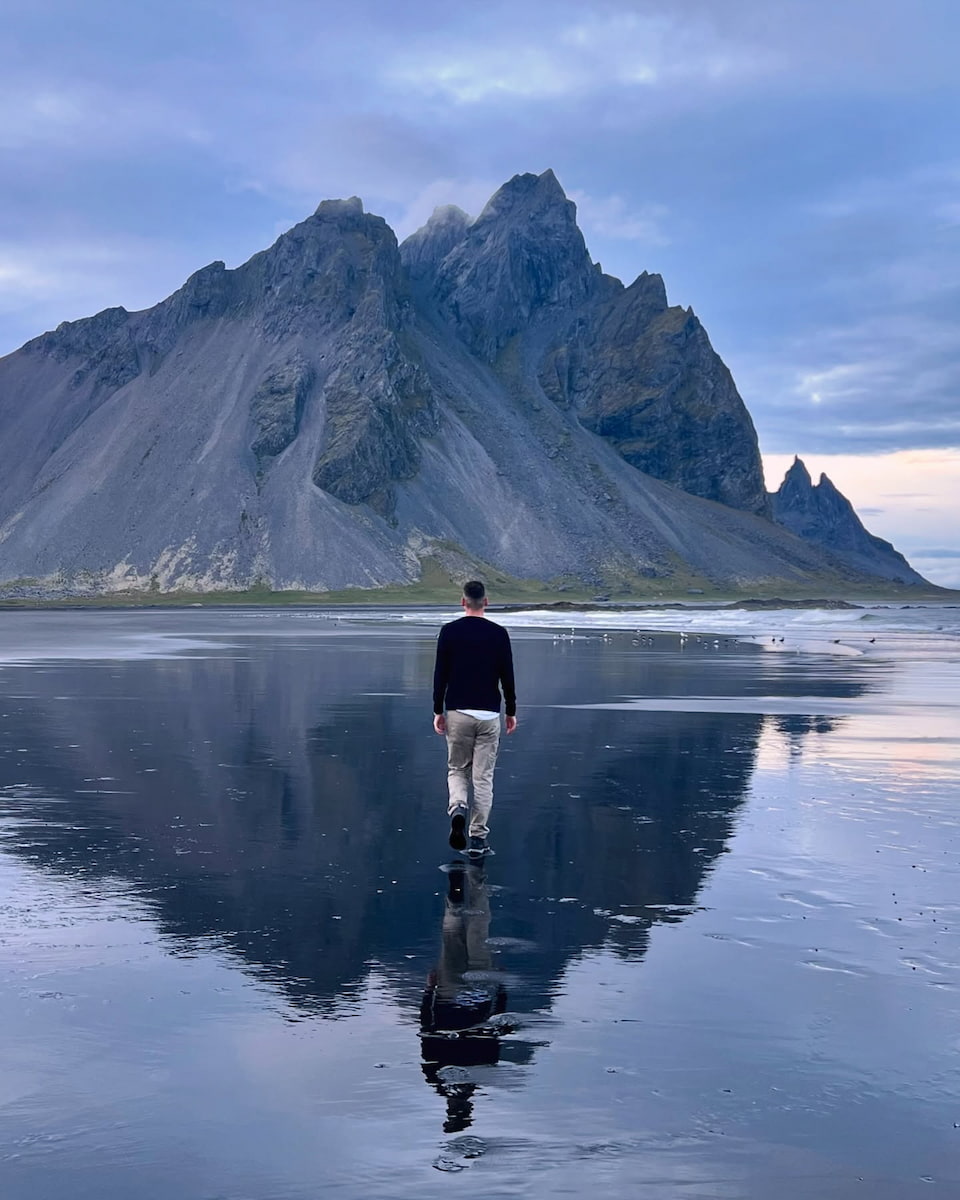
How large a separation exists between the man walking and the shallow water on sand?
29.5 inches

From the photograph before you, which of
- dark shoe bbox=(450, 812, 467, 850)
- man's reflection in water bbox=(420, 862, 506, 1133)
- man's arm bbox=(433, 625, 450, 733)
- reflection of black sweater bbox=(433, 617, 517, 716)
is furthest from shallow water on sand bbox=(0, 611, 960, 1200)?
reflection of black sweater bbox=(433, 617, 517, 716)

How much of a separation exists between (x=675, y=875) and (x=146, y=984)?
5340mm

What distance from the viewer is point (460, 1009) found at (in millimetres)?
7957

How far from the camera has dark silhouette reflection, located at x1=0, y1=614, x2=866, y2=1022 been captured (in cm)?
979

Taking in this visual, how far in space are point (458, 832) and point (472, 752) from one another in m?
0.98

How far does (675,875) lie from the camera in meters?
12.1

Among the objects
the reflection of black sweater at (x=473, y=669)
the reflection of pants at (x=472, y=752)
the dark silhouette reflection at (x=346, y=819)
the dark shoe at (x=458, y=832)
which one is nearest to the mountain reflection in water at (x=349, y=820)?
the dark silhouette reflection at (x=346, y=819)

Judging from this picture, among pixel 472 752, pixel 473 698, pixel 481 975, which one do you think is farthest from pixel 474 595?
pixel 481 975

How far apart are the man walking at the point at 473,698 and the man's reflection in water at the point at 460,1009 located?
2595mm

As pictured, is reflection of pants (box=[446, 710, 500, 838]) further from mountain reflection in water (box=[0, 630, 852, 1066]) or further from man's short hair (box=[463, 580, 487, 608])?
Result: man's short hair (box=[463, 580, 487, 608])

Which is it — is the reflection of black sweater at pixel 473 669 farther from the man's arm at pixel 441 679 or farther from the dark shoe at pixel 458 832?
the dark shoe at pixel 458 832

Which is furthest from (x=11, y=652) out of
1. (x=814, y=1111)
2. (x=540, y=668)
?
(x=814, y=1111)

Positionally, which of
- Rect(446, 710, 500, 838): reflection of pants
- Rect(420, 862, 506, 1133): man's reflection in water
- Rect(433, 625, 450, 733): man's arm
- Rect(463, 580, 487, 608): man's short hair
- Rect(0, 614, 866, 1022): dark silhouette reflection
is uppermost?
Rect(463, 580, 487, 608): man's short hair

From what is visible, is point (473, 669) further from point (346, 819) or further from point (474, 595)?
point (346, 819)
